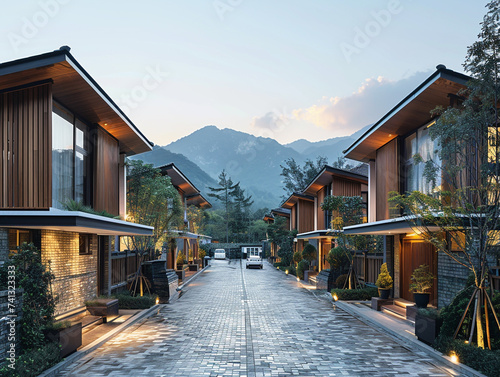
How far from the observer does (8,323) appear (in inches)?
304

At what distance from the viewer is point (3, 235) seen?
9.82 metres

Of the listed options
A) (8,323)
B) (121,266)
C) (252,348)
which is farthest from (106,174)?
(8,323)

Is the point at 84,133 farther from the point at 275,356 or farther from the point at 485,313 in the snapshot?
the point at 485,313

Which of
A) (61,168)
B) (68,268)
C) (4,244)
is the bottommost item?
(68,268)

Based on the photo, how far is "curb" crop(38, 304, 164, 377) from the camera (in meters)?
8.20

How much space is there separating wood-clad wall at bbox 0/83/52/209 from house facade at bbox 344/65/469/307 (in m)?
8.40

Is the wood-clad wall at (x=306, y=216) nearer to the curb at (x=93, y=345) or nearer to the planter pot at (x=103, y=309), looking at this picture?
the curb at (x=93, y=345)

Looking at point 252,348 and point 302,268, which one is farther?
point 302,268

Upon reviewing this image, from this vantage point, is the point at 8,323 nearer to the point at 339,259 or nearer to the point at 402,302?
the point at 402,302

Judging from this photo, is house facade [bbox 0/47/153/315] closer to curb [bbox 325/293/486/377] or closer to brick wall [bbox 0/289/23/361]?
brick wall [bbox 0/289/23/361]

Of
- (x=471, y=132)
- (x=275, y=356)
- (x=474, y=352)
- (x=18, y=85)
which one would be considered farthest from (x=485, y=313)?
(x=18, y=85)

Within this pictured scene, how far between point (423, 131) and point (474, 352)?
8.34 metres

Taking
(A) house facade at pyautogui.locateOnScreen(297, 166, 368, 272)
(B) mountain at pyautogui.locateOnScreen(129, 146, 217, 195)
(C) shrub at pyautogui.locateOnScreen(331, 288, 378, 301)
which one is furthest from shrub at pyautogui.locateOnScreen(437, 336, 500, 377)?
(B) mountain at pyautogui.locateOnScreen(129, 146, 217, 195)

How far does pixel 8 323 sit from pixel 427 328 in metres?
8.47
